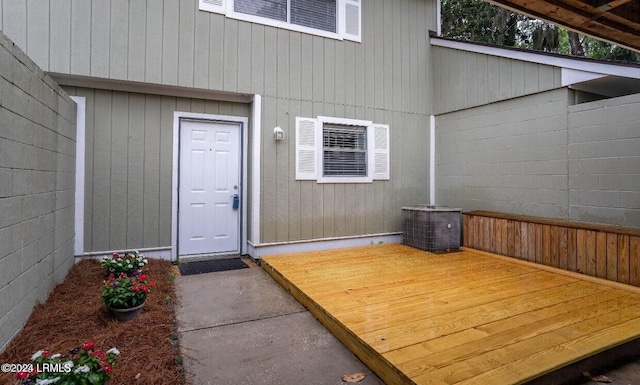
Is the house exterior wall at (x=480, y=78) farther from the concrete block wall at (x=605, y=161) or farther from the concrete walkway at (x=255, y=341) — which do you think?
the concrete walkway at (x=255, y=341)

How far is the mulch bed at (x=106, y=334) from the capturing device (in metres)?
1.99

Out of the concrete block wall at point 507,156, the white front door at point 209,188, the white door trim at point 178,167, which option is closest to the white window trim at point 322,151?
the white door trim at point 178,167

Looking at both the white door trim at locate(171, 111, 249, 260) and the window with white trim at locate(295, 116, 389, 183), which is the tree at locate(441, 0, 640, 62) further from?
the white door trim at locate(171, 111, 249, 260)

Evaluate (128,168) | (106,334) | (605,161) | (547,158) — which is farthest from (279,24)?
(605,161)

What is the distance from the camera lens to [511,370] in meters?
1.86

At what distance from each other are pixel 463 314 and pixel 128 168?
4.24 metres

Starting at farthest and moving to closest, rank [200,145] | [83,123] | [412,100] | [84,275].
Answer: [412,100] → [200,145] → [83,123] → [84,275]

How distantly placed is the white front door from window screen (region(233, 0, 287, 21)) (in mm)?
1622

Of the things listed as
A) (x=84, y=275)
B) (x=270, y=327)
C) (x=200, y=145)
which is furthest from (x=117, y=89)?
(x=270, y=327)

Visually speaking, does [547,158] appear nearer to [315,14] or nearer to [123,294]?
[315,14]

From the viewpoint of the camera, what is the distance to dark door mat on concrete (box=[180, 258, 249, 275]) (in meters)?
4.25

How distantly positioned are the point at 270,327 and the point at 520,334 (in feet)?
6.12

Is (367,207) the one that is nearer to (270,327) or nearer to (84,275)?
(270,327)

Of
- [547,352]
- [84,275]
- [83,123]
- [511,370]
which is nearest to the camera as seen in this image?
→ [511,370]
